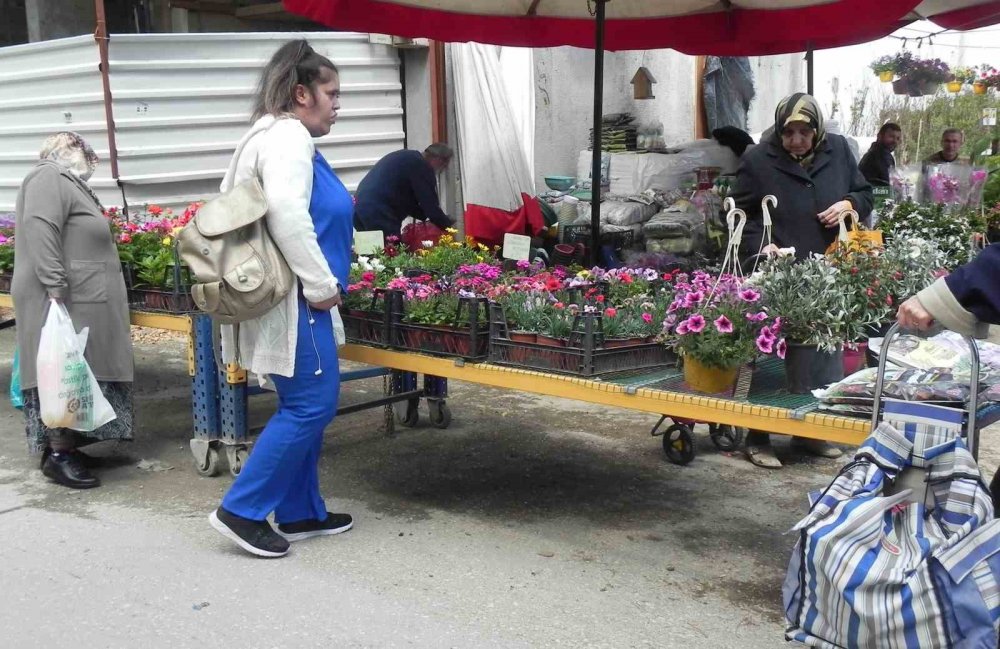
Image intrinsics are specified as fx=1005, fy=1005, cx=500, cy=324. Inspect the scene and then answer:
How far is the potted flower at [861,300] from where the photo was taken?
335cm

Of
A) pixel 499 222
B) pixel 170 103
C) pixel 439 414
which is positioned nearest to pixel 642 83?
pixel 499 222

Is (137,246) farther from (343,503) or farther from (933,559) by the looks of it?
(933,559)

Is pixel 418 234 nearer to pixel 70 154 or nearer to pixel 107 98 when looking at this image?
pixel 70 154

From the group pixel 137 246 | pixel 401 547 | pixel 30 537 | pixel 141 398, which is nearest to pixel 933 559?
pixel 401 547

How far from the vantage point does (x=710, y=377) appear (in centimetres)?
343

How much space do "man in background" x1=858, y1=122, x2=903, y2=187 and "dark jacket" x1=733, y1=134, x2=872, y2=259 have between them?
→ 4.16 meters

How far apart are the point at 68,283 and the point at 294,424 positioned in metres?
1.79

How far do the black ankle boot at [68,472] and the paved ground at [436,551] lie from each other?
0.31 feet

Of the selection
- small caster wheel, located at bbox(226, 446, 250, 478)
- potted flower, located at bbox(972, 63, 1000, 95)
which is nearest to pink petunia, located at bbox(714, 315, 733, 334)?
small caster wheel, located at bbox(226, 446, 250, 478)

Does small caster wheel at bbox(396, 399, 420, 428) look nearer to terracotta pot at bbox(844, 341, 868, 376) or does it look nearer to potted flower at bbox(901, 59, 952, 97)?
terracotta pot at bbox(844, 341, 868, 376)

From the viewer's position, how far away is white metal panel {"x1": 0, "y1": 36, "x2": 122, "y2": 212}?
25.1 feet

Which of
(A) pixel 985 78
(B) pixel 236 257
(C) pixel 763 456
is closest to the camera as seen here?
(B) pixel 236 257

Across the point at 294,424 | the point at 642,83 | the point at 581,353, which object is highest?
the point at 642,83

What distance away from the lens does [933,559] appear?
2338 millimetres
